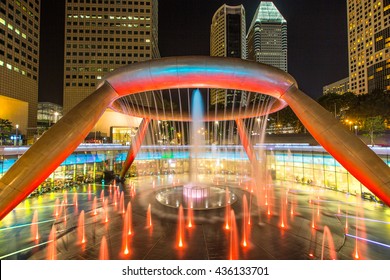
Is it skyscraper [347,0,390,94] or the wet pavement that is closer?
the wet pavement

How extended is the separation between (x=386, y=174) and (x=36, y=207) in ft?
63.8

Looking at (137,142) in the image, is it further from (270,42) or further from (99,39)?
(270,42)

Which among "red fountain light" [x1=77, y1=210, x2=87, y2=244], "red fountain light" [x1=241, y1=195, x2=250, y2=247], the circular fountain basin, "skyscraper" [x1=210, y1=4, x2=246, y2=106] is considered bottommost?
"red fountain light" [x1=77, y1=210, x2=87, y2=244]

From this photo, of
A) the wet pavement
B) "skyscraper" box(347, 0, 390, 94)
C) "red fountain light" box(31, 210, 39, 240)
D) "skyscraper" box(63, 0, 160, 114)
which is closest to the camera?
the wet pavement

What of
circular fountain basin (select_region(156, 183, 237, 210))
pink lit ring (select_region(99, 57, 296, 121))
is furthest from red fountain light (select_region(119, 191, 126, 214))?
pink lit ring (select_region(99, 57, 296, 121))

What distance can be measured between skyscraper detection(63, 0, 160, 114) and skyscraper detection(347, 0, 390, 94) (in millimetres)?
101728

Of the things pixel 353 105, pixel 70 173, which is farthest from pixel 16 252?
pixel 353 105

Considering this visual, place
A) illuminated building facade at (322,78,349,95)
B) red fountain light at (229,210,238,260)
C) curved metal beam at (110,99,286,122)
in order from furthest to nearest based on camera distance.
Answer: illuminated building facade at (322,78,349,95) < curved metal beam at (110,99,286,122) < red fountain light at (229,210,238,260)

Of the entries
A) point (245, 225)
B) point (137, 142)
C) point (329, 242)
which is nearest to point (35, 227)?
point (245, 225)

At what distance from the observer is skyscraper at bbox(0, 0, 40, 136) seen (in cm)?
5247

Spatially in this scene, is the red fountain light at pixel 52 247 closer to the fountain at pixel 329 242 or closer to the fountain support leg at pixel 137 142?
the fountain at pixel 329 242

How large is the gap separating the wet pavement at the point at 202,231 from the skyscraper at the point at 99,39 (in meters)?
62.2

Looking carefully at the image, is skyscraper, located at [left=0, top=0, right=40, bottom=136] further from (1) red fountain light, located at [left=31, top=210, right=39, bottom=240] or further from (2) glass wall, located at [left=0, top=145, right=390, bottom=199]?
(1) red fountain light, located at [left=31, top=210, right=39, bottom=240]

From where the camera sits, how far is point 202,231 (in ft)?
32.1
